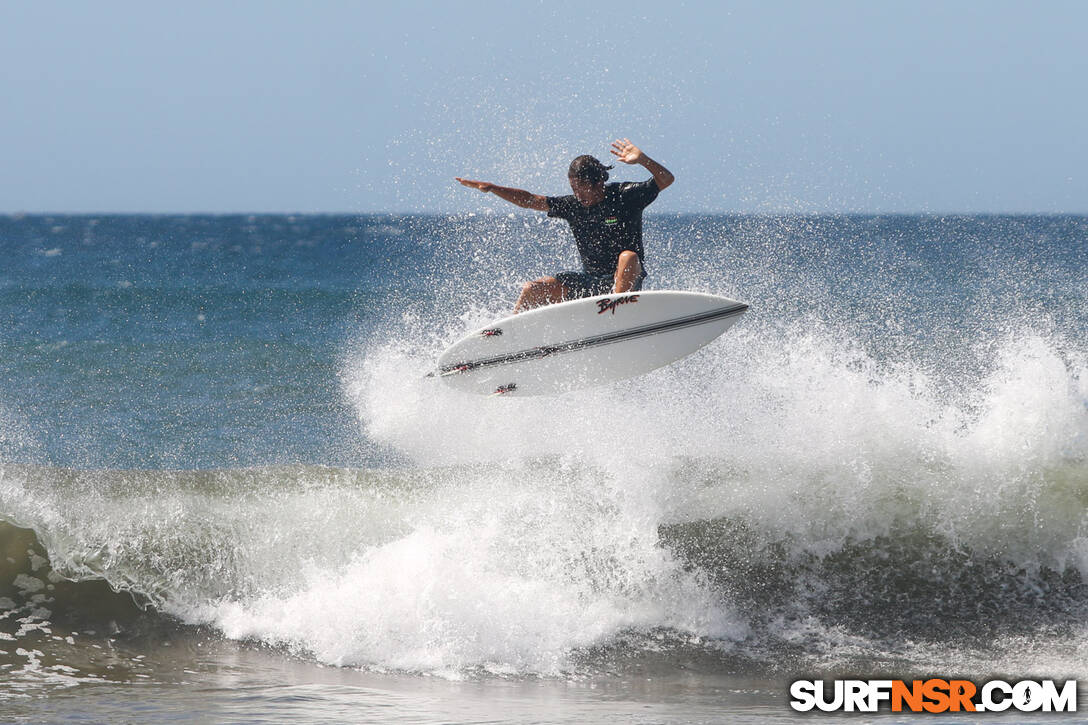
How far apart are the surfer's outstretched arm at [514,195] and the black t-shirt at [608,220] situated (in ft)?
0.25

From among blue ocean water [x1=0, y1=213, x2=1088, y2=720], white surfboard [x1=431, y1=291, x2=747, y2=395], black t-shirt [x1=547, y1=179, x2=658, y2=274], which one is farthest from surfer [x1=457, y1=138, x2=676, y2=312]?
blue ocean water [x1=0, y1=213, x2=1088, y2=720]

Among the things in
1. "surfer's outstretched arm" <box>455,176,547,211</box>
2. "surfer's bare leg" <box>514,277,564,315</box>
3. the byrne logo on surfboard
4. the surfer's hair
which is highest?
the surfer's hair

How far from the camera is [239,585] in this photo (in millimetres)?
6812

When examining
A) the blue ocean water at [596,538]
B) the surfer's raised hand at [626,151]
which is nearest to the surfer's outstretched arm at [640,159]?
the surfer's raised hand at [626,151]

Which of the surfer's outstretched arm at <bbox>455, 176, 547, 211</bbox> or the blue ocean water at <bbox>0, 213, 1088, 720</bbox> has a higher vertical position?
the surfer's outstretched arm at <bbox>455, 176, 547, 211</bbox>

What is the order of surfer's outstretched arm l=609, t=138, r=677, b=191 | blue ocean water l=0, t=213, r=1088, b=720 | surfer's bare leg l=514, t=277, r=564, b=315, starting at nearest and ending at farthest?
blue ocean water l=0, t=213, r=1088, b=720 → surfer's outstretched arm l=609, t=138, r=677, b=191 → surfer's bare leg l=514, t=277, r=564, b=315

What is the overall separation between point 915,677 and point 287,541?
13.5 feet

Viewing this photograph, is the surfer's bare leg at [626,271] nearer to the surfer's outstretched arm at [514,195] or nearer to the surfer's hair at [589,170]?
the surfer's hair at [589,170]

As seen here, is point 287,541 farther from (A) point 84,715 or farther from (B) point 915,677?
(B) point 915,677

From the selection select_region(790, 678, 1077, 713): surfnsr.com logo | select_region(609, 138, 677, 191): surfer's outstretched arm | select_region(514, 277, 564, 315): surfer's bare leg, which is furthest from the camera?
select_region(514, 277, 564, 315): surfer's bare leg

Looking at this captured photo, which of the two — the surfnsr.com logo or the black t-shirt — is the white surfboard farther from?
the surfnsr.com logo

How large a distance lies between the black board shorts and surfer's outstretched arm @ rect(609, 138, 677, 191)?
0.74 m

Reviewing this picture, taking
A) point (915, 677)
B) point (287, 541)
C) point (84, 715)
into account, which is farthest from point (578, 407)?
point (84, 715)

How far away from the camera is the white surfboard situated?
299 inches
